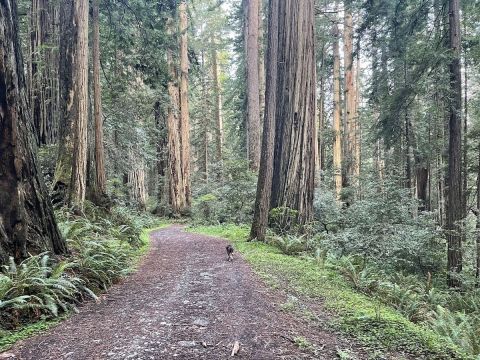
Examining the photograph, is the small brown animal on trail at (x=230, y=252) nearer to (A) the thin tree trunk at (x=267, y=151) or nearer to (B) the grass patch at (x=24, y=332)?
(A) the thin tree trunk at (x=267, y=151)

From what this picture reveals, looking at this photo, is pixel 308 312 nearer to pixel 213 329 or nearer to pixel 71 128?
pixel 213 329

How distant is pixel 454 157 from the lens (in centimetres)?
855

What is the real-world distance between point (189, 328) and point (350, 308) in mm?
1854

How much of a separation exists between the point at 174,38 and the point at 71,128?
5.89 meters

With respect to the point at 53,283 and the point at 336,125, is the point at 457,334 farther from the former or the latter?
the point at 336,125

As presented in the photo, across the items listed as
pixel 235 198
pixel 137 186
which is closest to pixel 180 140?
pixel 137 186

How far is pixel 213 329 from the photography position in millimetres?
3387

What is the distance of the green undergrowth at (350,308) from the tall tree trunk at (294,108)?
1.79 m

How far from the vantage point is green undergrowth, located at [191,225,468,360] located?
131 inches

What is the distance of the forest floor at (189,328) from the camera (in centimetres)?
297

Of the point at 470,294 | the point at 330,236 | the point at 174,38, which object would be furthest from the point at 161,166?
the point at 470,294

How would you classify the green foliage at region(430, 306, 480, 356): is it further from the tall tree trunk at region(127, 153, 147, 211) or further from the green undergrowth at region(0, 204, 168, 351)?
the tall tree trunk at region(127, 153, 147, 211)

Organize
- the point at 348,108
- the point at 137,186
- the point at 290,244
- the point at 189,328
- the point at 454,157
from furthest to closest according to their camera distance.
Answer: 1. the point at 137,186
2. the point at 348,108
3. the point at 454,157
4. the point at 290,244
5. the point at 189,328

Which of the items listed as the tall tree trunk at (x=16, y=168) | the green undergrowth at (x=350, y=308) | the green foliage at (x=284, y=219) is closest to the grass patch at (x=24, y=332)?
the tall tree trunk at (x=16, y=168)
